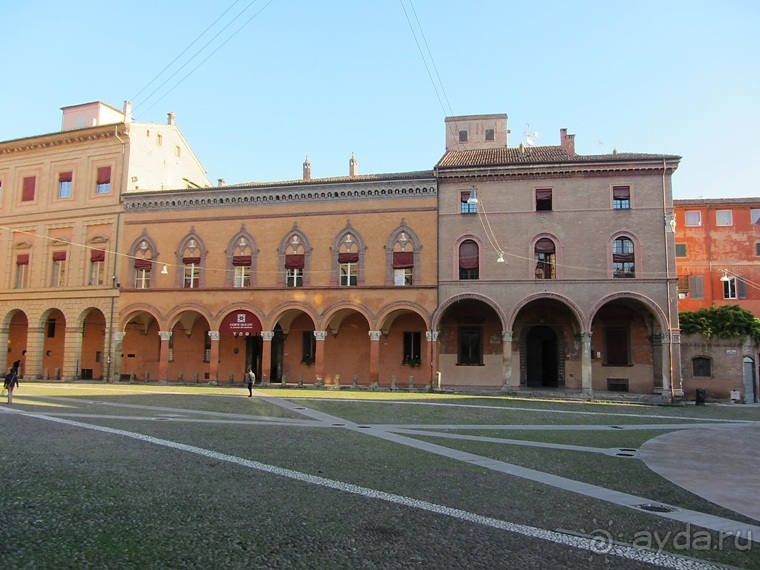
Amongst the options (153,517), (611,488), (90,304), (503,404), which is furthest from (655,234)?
(90,304)

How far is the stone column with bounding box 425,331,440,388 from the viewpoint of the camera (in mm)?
28734

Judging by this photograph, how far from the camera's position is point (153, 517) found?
612 cm

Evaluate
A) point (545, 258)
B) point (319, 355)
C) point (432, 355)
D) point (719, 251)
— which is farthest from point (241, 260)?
point (719, 251)

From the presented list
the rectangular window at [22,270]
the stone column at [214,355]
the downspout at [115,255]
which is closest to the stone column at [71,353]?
the downspout at [115,255]

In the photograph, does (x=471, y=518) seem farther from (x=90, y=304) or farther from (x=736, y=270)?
(x=736, y=270)

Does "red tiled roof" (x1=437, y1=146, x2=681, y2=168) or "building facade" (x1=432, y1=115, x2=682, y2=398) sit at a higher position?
"red tiled roof" (x1=437, y1=146, x2=681, y2=168)

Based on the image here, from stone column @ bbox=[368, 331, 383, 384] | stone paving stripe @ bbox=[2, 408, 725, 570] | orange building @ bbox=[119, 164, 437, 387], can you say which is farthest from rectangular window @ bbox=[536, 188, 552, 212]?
stone paving stripe @ bbox=[2, 408, 725, 570]

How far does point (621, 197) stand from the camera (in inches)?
1094

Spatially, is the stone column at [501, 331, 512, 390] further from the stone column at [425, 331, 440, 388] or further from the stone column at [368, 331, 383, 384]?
the stone column at [368, 331, 383, 384]

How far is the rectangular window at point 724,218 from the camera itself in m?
36.1

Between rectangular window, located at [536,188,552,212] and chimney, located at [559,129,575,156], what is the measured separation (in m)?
3.58

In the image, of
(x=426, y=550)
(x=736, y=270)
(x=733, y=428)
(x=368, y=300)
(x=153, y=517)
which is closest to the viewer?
(x=426, y=550)

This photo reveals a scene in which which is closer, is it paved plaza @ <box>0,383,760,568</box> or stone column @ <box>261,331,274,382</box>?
paved plaza @ <box>0,383,760,568</box>

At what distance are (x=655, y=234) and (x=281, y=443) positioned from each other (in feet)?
74.5
